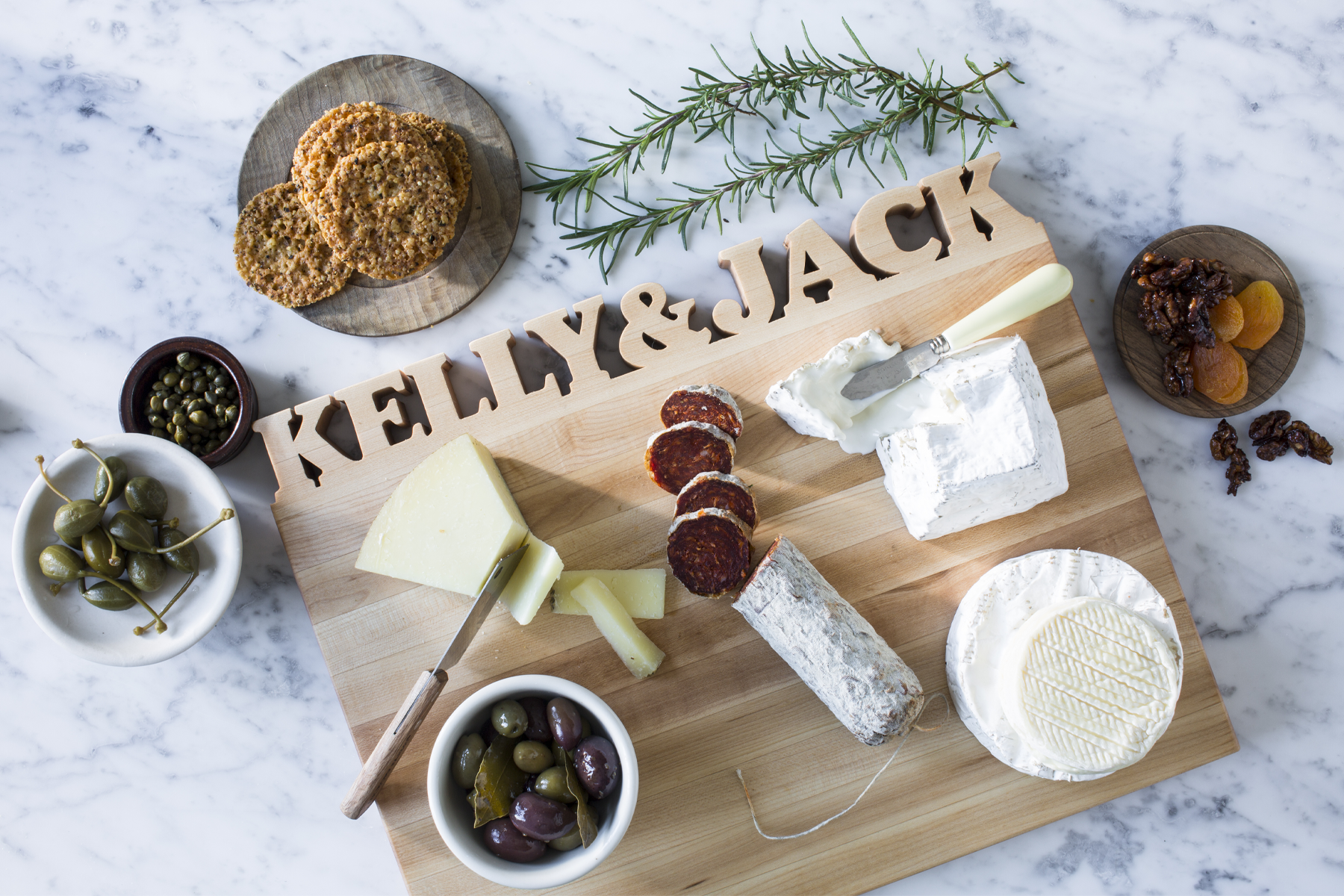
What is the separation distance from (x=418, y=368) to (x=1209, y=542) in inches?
77.6

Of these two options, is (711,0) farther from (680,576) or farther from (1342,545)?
(1342,545)

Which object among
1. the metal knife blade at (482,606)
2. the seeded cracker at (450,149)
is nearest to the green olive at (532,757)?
the metal knife blade at (482,606)

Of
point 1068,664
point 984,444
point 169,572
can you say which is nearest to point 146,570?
point 169,572

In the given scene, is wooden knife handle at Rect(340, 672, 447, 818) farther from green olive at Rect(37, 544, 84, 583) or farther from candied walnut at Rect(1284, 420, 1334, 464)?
candied walnut at Rect(1284, 420, 1334, 464)

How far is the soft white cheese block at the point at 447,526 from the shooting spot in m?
1.71

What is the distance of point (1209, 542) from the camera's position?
2.00 meters

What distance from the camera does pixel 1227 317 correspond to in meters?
1.84

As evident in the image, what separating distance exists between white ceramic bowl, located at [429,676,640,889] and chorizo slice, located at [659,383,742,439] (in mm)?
607

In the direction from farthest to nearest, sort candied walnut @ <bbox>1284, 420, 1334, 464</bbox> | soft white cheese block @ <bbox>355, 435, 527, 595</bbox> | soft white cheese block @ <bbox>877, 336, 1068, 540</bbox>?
candied walnut @ <bbox>1284, 420, 1334, 464</bbox> < soft white cheese block @ <bbox>355, 435, 527, 595</bbox> < soft white cheese block @ <bbox>877, 336, 1068, 540</bbox>

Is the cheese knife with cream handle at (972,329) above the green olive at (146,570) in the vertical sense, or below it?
above

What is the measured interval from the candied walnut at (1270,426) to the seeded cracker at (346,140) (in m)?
2.08

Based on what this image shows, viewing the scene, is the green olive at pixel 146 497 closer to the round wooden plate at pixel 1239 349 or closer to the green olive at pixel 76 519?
the green olive at pixel 76 519

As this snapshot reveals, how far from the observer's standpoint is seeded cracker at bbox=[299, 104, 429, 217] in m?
1.78

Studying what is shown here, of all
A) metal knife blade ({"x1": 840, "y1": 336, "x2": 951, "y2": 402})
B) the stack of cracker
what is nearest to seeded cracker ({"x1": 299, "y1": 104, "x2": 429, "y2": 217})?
the stack of cracker
